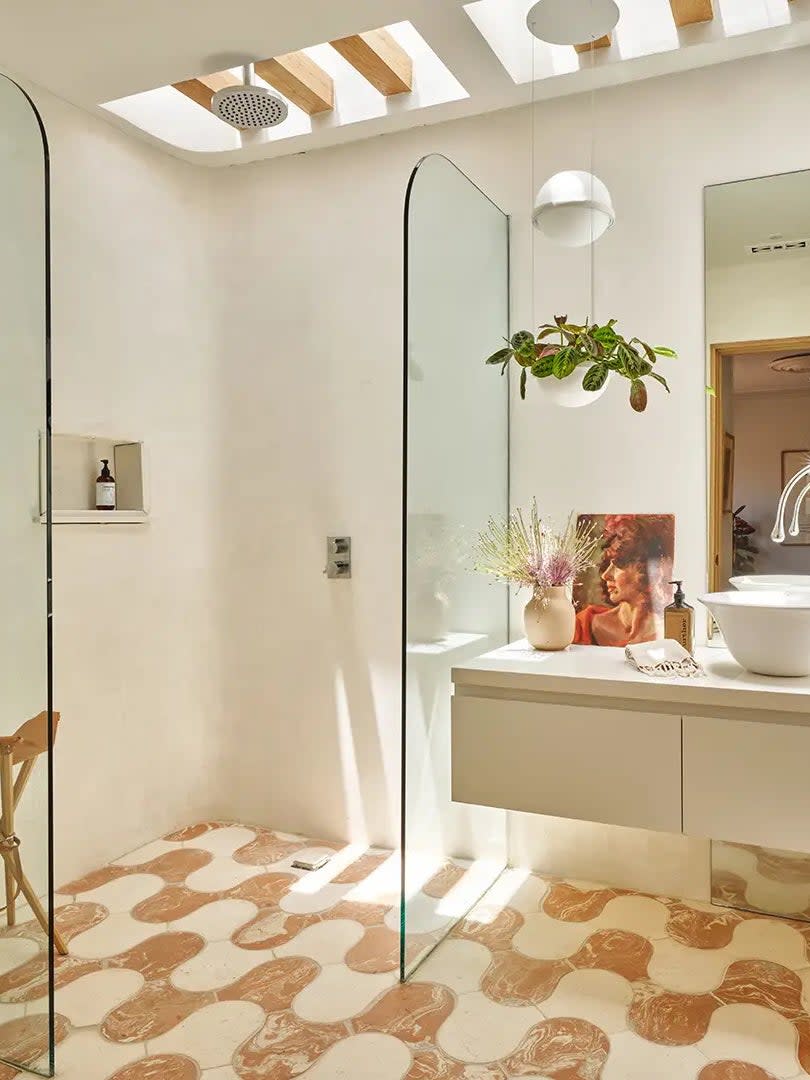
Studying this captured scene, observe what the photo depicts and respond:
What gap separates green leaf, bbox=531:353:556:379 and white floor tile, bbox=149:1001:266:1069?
1740 millimetres

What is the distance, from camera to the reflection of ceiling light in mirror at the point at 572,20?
2.19m

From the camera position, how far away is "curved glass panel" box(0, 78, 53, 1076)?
1791 millimetres

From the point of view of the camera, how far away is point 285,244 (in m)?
3.24

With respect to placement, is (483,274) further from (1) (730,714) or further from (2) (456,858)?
(2) (456,858)

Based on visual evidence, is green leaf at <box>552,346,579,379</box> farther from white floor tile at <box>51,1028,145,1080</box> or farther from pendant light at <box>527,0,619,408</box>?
white floor tile at <box>51,1028,145,1080</box>

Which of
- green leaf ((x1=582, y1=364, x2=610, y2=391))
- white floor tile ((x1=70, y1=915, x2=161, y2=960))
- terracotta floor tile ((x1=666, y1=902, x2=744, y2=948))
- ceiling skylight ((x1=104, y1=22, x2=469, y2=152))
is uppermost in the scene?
ceiling skylight ((x1=104, y1=22, x2=469, y2=152))

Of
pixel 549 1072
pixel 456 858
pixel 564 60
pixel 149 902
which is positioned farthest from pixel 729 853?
pixel 564 60

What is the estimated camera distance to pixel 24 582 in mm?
1818

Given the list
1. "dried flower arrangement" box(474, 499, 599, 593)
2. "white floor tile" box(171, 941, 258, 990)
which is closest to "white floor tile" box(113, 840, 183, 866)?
"white floor tile" box(171, 941, 258, 990)

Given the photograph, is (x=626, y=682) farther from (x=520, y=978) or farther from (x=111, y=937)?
(x=111, y=937)

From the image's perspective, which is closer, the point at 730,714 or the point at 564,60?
the point at 730,714

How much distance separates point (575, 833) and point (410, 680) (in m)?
0.97

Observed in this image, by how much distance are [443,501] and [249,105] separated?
1.37m

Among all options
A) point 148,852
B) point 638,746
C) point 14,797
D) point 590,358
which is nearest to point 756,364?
point 590,358
